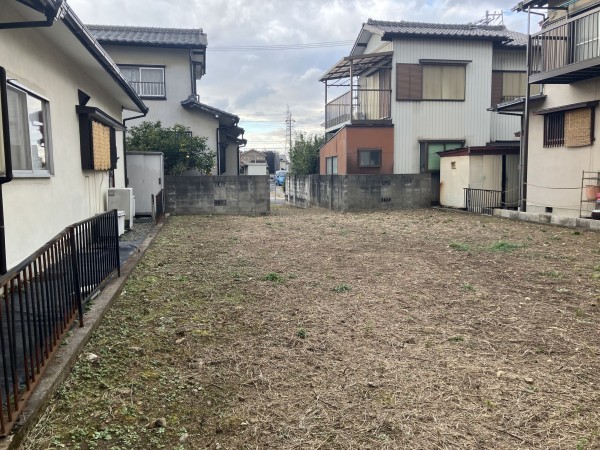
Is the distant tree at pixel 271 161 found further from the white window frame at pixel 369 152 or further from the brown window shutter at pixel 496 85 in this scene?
the white window frame at pixel 369 152

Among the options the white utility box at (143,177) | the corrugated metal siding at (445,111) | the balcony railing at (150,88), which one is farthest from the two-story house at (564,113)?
the balcony railing at (150,88)

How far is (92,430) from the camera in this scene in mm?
2502

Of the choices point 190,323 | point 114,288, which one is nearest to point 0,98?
point 114,288

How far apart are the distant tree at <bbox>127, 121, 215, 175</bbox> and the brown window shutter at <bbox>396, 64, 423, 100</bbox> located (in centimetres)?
764

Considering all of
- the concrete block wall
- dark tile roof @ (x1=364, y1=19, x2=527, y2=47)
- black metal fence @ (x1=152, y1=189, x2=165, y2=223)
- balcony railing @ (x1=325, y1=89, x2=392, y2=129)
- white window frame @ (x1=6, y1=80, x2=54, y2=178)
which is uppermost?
dark tile roof @ (x1=364, y1=19, x2=527, y2=47)

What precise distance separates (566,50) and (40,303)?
12817mm

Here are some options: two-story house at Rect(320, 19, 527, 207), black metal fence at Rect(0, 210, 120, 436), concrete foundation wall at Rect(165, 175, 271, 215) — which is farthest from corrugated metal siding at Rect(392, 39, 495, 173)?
black metal fence at Rect(0, 210, 120, 436)

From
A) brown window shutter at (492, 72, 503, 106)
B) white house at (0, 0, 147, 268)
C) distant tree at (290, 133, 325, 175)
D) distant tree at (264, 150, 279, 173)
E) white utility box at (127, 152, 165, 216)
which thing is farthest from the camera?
distant tree at (264, 150, 279, 173)

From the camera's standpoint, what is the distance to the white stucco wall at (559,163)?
11.2 m

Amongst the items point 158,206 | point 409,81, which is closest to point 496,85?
point 409,81

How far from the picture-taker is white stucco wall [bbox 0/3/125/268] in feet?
15.5

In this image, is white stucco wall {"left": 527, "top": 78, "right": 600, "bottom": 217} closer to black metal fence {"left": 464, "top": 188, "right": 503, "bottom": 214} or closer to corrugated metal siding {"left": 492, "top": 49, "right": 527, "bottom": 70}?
black metal fence {"left": 464, "top": 188, "right": 503, "bottom": 214}

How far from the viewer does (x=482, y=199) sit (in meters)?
15.0

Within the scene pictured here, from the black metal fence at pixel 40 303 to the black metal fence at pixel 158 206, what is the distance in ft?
24.9
